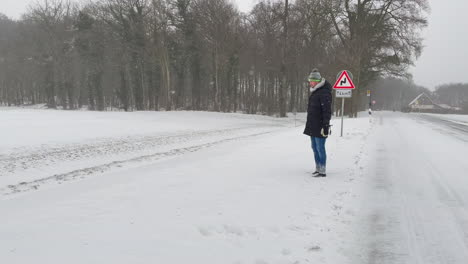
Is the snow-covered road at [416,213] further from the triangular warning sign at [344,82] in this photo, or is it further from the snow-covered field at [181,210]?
the triangular warning sign at [344,82]

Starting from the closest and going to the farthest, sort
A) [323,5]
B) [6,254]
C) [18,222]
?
[6,254]
[18,222]
[323,5]

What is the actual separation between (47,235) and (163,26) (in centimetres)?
3242

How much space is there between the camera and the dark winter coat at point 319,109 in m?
6.63

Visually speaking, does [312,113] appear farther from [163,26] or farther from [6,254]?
[163,26]

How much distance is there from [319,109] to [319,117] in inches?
7.3

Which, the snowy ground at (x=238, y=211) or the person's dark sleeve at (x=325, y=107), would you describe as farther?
the person's dark sleeve at (x=325, y=107)

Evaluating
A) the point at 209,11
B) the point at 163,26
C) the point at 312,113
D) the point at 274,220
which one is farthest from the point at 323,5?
the point at 274,220

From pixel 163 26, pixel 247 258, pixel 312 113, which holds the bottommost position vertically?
pixel 247 258

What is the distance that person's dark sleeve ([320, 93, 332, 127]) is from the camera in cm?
658

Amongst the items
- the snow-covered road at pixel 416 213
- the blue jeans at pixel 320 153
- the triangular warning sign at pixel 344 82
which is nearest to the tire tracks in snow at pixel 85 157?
the blue jeans at pixel 320 153

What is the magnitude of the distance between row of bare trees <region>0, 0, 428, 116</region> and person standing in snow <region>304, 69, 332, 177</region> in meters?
25.1

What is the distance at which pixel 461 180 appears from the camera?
674 centimetres

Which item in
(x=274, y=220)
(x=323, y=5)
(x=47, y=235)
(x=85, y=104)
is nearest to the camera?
(x=47, y=235)

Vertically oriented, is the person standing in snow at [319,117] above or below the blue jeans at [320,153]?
above
